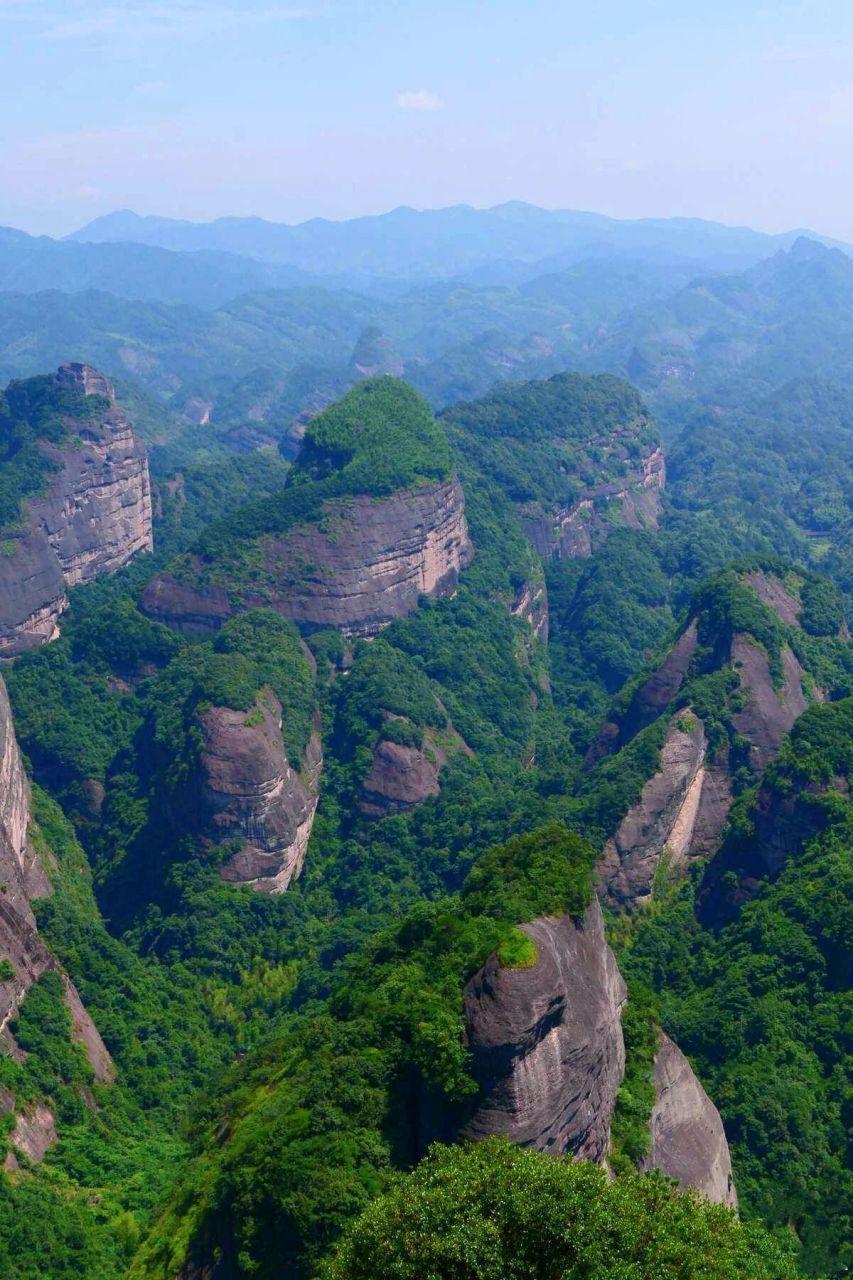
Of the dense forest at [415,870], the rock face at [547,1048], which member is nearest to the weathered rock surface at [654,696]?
the dense forest at [415,870]

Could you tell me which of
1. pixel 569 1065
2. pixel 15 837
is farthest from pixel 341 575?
pixel 569 1065

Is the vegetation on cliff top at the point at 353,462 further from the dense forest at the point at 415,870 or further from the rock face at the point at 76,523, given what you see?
the rock face at the point at 76,523

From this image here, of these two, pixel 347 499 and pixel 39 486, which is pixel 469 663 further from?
pixel 39 486

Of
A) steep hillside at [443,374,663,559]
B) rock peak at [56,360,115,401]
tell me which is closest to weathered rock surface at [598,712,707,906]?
steep hillside at [443,374,663,559]

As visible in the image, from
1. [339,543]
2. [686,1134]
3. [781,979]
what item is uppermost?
[339,543]

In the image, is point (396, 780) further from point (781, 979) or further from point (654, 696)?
point (781, 979)

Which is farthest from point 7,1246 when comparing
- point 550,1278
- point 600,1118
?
point 550,1278

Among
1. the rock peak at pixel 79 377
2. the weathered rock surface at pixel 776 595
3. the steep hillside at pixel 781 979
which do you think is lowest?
the steep hillside at pixel 781 979
